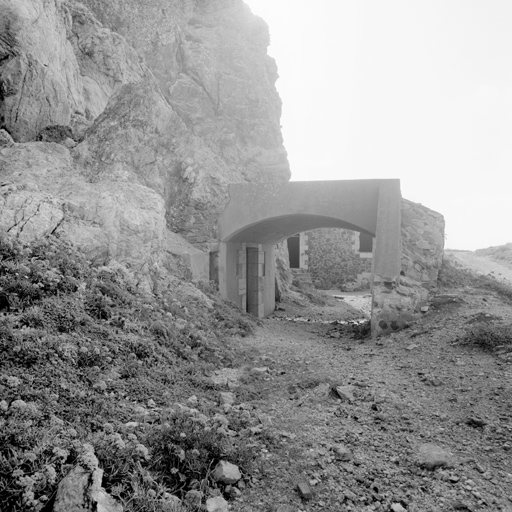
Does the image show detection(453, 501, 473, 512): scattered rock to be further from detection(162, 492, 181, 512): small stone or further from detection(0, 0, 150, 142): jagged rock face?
detection(0, 0, 150, 142): jagged rock face

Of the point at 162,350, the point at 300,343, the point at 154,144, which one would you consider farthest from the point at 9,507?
the point at 154,144

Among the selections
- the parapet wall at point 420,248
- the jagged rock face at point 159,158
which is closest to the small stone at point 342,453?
the parapet wall at point 420,248

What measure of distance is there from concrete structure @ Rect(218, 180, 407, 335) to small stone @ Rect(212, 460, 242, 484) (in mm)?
7246

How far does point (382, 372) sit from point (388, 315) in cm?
342

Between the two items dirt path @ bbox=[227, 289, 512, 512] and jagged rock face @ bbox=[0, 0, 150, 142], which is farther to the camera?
jagged rock face @ bbox=[0, 0, 150, 142]

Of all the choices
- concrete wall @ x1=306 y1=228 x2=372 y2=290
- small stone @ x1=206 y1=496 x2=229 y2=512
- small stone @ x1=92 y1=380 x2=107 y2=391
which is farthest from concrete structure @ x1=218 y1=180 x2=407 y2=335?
concrete wall @ x1=306 y1=228 x2=372 y2=290

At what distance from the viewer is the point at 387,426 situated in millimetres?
4473

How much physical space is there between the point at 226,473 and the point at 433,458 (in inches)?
78.9

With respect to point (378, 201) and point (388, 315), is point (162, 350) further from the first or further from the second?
point (378, 201)

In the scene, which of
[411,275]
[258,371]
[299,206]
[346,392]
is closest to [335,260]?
[299,206]

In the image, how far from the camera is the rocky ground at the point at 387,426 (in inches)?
129

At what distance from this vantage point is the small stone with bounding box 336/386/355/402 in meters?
5.24

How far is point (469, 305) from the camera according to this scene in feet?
30.5

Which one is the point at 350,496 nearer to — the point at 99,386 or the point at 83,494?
the point at 83,494
